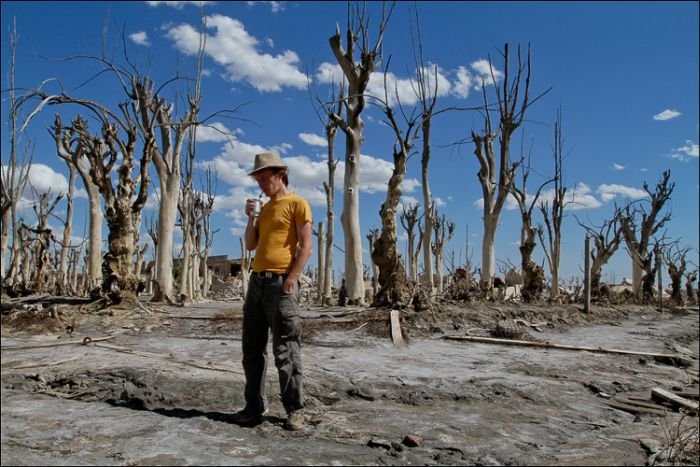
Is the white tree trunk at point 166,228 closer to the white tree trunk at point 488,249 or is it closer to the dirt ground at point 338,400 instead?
the dirt ground at point 338,400

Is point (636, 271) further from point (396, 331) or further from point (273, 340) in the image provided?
point (273, 340)

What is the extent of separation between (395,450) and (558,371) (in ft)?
12.5

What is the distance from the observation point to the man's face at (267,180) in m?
4.02

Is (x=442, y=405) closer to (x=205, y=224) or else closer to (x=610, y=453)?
(x=610, y=453)

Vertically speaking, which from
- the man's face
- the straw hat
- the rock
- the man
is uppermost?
the straw hat

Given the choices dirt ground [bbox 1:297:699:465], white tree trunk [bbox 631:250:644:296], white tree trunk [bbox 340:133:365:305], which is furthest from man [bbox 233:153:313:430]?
white tree trunk [bbox 631:250:644:296]

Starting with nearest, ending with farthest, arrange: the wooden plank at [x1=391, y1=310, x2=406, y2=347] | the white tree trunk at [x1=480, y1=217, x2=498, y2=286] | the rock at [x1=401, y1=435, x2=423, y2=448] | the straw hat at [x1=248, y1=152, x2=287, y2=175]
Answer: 1. the rock at [x1=401, y1=435, x2=423, y2=448]
2. the straw hat at [x1=248, y1=152, x2=287, y2=175]
3. the wooden plank at [x1=391, y1=310, x2=406, y2=347]
4. the white tree trunk at [x1=480, y1=217, x2=498, y2=286]

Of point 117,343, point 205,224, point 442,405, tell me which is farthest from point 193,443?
point 205,224

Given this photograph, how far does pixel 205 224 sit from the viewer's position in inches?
866

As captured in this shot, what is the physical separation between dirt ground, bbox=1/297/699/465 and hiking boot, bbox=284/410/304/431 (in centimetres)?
5

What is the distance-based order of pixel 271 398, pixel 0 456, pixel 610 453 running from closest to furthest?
pixel 0 456 < pixel 610 453 < pixel 271 398

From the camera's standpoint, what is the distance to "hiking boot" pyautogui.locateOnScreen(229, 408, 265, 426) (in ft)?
12.3

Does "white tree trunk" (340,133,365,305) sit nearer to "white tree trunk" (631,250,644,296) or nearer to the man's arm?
the man's arm

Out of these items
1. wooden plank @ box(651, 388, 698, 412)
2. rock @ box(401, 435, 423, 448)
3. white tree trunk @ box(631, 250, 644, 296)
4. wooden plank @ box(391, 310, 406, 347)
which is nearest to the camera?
rock @ box(401, 435, 423, 448)
